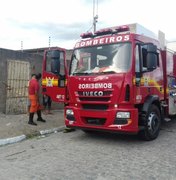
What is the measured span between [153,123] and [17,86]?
6.15 meters

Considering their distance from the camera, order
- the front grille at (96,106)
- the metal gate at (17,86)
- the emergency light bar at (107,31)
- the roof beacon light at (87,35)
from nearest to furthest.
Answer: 1. the front grille at (96,106)
2. the emergency light bar at (107,31)
3. the roof beacon light at (87,35)
4. the metal gate at (17,86)

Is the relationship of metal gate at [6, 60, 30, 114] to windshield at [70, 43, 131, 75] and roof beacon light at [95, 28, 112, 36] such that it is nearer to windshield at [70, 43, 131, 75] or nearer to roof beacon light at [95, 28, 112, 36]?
windshield at [70, 43, 131, 75]

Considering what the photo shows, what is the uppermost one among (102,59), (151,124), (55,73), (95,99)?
(102,59)

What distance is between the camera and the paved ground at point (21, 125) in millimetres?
8776

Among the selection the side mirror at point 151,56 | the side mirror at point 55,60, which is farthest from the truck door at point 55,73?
the side mirror at point 151,56

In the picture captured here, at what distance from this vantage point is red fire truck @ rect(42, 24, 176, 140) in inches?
277

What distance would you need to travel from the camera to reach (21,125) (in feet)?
31.3

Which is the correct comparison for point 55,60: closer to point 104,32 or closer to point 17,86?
point 104,32

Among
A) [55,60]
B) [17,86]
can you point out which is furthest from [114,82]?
[17,86]

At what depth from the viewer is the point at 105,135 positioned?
857 cm

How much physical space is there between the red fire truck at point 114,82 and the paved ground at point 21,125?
1.76m

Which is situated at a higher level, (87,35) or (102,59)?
(87,35)

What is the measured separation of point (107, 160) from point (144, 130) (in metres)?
1.82

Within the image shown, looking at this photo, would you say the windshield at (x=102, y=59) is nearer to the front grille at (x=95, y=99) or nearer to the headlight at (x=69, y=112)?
the front grille at (x=95, y=99)
